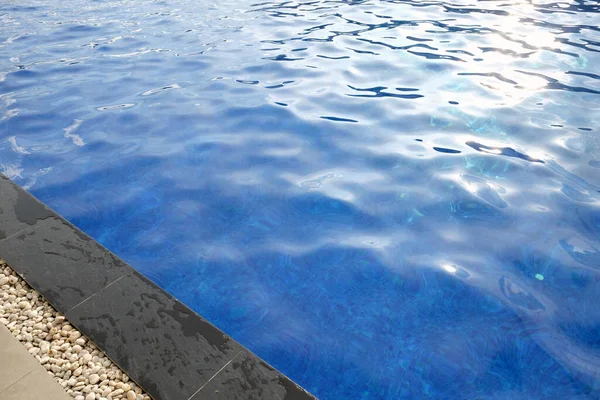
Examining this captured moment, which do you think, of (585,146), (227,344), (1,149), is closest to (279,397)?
(227,344)

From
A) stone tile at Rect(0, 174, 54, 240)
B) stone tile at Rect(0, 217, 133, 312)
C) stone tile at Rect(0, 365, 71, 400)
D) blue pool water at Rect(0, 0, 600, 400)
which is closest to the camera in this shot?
stone tile at Rect(0, 365, 71, 400)

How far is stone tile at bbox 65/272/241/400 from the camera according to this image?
7.44 feet

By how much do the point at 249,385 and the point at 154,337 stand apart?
0.62 meters

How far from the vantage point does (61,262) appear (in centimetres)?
299

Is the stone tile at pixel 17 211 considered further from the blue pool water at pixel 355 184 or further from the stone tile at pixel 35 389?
the stone tile at pixel 35 389

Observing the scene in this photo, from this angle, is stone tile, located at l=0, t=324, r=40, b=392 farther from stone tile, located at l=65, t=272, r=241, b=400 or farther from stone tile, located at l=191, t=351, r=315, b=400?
stone tile, located at l=191, t=351, r=315, b=400

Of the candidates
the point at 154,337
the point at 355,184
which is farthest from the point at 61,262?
the point at 355,184

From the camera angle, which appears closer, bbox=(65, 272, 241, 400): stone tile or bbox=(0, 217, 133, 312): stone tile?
bbox=(65, 272, 241, 400): stone tile

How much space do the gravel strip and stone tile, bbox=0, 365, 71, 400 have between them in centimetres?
3

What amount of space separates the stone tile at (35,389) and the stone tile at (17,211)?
1385 millimetres

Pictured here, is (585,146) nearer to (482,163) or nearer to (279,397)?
(482,163)

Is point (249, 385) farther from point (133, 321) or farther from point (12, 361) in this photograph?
point (12, 361)

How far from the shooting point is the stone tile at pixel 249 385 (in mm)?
2176

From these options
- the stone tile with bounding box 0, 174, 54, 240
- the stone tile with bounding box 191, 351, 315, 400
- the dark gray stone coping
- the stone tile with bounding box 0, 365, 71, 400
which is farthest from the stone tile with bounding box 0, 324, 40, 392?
the stone tile with bounding box 0, 174, 54, 240
